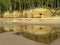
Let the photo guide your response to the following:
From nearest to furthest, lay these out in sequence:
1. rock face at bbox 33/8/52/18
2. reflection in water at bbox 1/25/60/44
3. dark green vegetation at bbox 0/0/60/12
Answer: reflection in water at bbox 1/25/60/44 → rock face at bbox 33/8/52/18 → dark green vegetation at bbox 0/0/60/12

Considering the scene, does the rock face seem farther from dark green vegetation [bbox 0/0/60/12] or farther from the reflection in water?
the reflection in water

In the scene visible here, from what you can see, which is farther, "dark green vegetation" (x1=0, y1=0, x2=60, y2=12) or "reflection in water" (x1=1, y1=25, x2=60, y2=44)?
"dark green vegetation" (x1=0, y1=0, x2=60, y2=12)

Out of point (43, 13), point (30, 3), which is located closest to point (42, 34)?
point (43, 13)

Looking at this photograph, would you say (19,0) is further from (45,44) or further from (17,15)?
(45,44)

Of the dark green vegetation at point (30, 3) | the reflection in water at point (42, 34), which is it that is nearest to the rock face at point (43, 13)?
the dark green vegetation at point (30, 3)

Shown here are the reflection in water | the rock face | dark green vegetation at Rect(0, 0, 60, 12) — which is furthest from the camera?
dark green vegetation at Rect(0, 0, 60, 12)

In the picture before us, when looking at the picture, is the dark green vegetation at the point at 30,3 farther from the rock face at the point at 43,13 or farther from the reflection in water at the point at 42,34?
the reflection in water at the point at 42,34

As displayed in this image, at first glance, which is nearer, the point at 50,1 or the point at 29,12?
the point at 29,12

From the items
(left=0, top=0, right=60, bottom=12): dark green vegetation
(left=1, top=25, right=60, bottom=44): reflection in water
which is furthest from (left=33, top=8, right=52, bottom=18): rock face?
(left=1, top=25, right=60, bottom=44): reflection in water

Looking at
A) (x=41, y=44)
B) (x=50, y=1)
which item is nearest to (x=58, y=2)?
(x=50, y=1)

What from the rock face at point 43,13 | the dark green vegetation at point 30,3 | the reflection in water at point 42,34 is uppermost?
the dark green vegetation at point 30,3

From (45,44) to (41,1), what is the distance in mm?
45896

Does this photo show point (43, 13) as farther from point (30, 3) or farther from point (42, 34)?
point (42, 34)

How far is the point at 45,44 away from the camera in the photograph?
1030 cm
